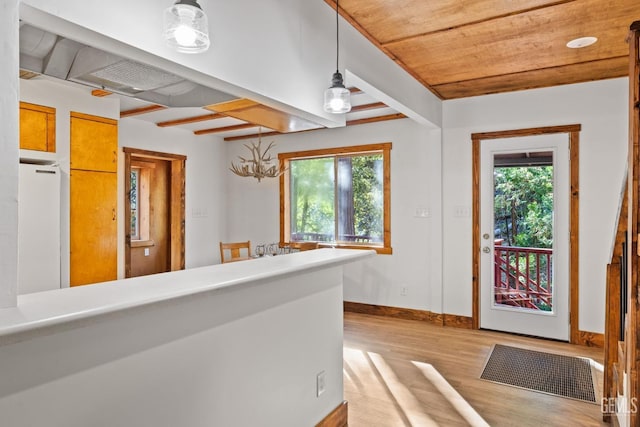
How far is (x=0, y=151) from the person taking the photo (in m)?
0.95

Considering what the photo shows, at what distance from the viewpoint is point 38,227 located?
10.5 feet

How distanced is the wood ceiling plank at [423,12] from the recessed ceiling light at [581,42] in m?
0.70

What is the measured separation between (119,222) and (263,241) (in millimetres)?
1952

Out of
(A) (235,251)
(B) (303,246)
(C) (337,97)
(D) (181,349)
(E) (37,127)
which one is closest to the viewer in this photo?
(D) (181,349)

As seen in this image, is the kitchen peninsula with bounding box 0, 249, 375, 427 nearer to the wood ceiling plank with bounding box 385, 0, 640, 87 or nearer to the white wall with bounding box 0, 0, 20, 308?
the white wall with bounding box 0, 0, 20, 308

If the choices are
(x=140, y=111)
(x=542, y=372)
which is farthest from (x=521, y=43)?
(x=140, y=111)

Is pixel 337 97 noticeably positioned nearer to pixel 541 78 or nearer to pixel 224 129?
pixel 541 78

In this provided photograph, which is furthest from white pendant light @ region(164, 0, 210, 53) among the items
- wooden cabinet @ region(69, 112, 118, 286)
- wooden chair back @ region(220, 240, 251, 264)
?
wooden chair back @ region(220, 240, 251, 264)

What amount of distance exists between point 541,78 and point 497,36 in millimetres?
1270

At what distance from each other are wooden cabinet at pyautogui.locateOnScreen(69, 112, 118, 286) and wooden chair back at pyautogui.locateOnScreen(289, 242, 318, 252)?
91.3 inches

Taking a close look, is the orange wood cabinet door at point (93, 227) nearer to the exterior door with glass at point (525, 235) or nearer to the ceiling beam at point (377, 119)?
the ceiling beam at point (377, 119)

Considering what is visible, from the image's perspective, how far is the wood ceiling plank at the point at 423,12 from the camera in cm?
238

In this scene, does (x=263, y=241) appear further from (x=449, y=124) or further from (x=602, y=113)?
(x=602, y=113)

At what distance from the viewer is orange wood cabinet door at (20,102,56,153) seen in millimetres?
3338
